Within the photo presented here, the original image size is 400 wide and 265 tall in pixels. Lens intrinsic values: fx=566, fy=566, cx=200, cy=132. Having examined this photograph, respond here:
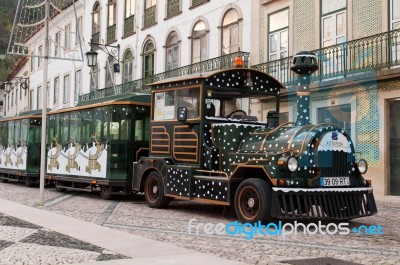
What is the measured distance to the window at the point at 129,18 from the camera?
29625 mm

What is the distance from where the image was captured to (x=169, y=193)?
11938 mm

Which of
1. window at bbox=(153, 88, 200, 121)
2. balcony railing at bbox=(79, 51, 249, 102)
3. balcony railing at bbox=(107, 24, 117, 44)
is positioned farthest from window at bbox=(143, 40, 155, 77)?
window at bbox=(153, 88, 200, 121)

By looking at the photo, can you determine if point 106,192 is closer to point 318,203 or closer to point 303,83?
point 303,83

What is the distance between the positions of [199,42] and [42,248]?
58.2ft

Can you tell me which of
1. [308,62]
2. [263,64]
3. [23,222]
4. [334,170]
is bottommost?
[23,222]

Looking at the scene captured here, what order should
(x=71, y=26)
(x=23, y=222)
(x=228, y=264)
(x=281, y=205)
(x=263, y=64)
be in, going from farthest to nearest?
1. (x=71, y=26)
2. (x=263, y=64)
3. (x=23, y=222)
4. (x=281, y=205)
5. (x=228, y=264)

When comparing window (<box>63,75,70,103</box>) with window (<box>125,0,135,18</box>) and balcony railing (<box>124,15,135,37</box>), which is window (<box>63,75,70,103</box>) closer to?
balcony railing (<box>124,15,135,37</box>)

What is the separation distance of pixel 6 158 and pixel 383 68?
15718 millimetres

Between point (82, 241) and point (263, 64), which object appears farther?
point (263, 64)

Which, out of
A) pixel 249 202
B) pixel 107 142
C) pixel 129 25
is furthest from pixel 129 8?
pixel 249 202

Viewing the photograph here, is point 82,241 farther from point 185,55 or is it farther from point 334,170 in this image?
point 185,55

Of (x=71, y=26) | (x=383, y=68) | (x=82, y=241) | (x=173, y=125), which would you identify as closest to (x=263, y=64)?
(x=383, y=68)

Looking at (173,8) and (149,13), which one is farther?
(149,13)

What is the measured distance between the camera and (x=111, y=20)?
32156 mm
